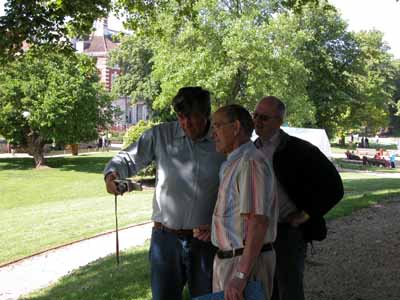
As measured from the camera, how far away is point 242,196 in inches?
111

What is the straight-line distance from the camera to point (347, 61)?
161 feet

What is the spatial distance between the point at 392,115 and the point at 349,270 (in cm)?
8621

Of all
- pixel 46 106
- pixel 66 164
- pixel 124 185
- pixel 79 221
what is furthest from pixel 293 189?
pixel 66 164

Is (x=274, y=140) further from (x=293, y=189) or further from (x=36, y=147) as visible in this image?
(x=36, y=147)

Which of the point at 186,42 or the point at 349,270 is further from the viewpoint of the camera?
the point at 186,42

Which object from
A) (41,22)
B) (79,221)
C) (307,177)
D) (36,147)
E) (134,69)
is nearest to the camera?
(307,177)

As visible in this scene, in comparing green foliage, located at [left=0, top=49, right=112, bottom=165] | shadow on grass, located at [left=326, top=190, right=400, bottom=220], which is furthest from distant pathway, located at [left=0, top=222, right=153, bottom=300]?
green foliage, located at [left=0, top=49, right=112, bottom=165]

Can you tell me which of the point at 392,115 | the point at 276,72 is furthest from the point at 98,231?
the point at 392,115

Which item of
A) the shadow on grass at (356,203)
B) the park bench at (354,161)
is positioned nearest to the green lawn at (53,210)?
the shadow on grass at (356,203)

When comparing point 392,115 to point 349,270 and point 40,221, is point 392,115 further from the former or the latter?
point 349,270

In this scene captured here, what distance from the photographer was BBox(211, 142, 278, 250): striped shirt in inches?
111

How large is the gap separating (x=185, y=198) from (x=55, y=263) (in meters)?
6.79

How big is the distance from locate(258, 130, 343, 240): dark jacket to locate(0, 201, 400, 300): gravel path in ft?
6.29

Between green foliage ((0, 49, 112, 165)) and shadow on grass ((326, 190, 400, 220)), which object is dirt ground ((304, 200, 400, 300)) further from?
green foliage ((0, 49, 112, 165))
